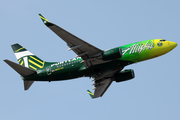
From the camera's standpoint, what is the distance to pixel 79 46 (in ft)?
138

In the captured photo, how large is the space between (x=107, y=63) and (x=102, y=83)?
9538 mm

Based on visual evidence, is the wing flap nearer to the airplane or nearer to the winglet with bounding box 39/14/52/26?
the airplane

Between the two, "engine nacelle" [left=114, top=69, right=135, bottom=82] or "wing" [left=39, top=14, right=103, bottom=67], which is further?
"engine nacelle" [left=114, top=69, right=135, bottom=82]

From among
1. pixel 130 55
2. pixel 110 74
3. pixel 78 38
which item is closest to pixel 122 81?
pixel 110 74

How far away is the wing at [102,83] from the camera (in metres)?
50.8

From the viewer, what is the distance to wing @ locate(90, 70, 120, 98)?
50781 millimetres

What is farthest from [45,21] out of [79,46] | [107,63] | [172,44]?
[172,44]

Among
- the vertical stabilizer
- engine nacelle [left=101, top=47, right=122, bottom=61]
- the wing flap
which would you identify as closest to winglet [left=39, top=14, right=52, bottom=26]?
engine nacelle [left=101, top=47, right=122, bottom=61]

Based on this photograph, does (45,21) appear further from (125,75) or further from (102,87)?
(102,87)

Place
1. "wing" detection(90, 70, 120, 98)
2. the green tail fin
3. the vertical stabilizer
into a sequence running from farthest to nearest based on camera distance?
"wing" detection(90, 70, 120, 98) < the green tail fin < the vertical stabilizer

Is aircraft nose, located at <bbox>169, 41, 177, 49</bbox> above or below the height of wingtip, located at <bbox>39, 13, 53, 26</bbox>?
below

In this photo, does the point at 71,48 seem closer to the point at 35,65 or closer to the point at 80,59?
the point at 80,59

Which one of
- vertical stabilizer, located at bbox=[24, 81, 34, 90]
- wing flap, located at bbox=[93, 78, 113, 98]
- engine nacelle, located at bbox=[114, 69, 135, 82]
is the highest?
vertical stabilizer, located at bbox=[24, 81, 34, 90]

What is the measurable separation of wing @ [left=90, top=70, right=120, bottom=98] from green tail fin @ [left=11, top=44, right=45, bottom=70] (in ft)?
36.0
